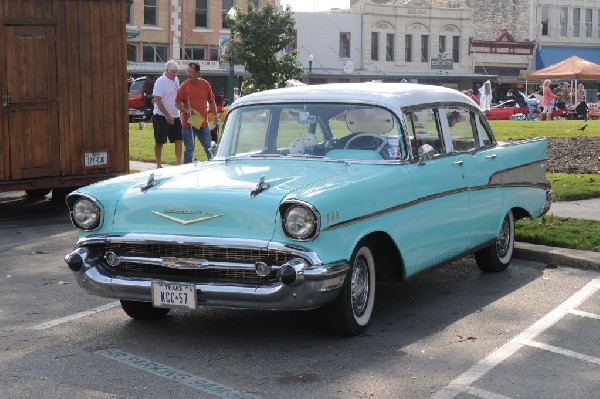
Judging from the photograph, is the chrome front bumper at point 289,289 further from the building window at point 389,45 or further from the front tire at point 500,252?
the building window at point 389,45

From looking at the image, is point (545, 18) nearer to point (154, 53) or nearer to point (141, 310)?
point (154, 53)

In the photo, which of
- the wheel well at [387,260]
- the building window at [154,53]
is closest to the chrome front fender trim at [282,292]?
the wheel well at [387,260]

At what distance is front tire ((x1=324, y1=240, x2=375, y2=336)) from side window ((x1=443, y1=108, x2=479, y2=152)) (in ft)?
5.91

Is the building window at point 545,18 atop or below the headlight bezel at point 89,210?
atop

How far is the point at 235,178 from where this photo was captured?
7.19 m

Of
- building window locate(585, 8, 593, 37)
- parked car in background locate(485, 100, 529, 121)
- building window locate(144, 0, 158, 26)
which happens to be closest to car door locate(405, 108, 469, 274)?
parked car in background locate(485, 100, 529, 121)

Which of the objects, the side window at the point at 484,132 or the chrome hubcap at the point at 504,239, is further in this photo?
the chrome hubcap at the point at 504,239

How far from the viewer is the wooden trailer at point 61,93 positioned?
1256cm

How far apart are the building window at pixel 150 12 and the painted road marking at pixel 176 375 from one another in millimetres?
50326

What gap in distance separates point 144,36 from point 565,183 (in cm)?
4250

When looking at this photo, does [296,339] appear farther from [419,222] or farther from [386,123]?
[386,123]

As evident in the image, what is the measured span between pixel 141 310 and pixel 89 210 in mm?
848

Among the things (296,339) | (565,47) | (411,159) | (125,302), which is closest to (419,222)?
(411,159)

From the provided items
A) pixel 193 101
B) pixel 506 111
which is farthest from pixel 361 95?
pixel 506 111
